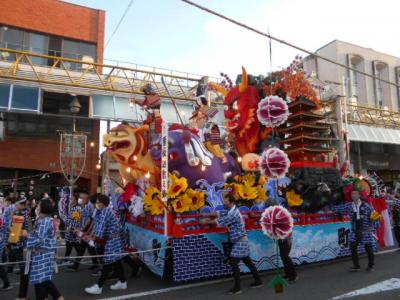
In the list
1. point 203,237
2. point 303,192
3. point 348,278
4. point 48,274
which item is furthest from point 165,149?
point 348,278

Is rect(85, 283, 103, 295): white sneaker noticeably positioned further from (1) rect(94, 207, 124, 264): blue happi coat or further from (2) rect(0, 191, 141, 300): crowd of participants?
(1) rect(94, 207, 124, 264): blue happi coat

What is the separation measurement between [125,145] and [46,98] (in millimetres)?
12227

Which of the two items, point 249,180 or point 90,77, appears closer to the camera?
point 249,180

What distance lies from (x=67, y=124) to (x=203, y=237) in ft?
47.7

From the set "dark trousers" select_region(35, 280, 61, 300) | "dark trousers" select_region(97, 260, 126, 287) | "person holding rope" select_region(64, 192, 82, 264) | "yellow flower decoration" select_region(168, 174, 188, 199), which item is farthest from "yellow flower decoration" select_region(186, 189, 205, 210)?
"person holding rope" select_region(64, 192, 82, 264)

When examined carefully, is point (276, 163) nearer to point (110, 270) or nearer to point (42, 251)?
point (110, 270)

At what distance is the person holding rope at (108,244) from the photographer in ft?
19.2

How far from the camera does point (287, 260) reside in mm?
6441

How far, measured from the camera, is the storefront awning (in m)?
19.9

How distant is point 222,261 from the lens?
6531 millimetres

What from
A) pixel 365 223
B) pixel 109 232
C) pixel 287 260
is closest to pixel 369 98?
pixel 365 223

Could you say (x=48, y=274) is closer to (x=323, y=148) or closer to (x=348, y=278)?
(x=348, y=278)

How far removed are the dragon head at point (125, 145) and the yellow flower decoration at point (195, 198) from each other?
2.05 metres

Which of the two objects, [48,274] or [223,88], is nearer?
[48,274]
